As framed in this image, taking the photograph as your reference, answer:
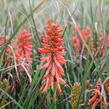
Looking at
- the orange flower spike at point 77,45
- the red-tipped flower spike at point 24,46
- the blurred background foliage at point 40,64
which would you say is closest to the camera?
the blurred background foliage at point 40,64

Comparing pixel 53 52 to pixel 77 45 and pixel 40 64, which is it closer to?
pixel 40 64

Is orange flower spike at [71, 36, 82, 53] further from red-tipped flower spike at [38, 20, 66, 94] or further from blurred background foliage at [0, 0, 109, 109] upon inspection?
red-tipped flower spike at [38, 20, 66, 94]

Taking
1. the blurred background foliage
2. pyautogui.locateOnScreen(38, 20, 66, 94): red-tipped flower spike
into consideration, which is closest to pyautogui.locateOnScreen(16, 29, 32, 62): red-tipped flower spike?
the blurred background foliage

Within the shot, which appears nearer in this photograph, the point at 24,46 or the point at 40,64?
the point at 40,64

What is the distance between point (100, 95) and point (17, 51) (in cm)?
76

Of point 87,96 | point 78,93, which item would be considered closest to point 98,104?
point 87,96

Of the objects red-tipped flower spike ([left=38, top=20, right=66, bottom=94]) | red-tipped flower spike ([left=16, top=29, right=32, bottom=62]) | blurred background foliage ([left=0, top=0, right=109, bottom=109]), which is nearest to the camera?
red-tipped flower spike ([left=38, top=20, right=66, bottom=94])

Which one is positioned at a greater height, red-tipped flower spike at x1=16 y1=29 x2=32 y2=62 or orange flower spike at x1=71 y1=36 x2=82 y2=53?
red-tipped flower spike at x1=16 y1=29 x2=32 y2=62

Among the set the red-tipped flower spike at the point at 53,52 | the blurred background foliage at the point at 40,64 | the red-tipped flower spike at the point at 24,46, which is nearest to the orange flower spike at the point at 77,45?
the blurred background foliage at the point at 40,64

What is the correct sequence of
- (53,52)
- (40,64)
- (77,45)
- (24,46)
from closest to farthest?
1. (53,52)
2. (40,64)
3. (24,46)
4. (77,45)

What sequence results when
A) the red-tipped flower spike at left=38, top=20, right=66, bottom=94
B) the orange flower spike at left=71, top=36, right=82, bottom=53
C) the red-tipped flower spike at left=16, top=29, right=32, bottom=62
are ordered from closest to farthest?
1. the red-tipped flower spike at left=38, top=20, right=66, bottom=94
2. the red-tipped flower spike at left=16, top=29, right=32, bottom=62
3. the orange flower spike at left=71, top=36, right=82, bottom=53

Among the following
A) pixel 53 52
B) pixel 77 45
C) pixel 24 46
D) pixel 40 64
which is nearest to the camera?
pixel 53 52

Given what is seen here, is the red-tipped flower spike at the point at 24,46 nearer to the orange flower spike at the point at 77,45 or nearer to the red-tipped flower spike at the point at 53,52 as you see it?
the red-tipped flower spike at the point at 53,52

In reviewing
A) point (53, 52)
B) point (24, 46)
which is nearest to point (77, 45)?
point (24, 46)
